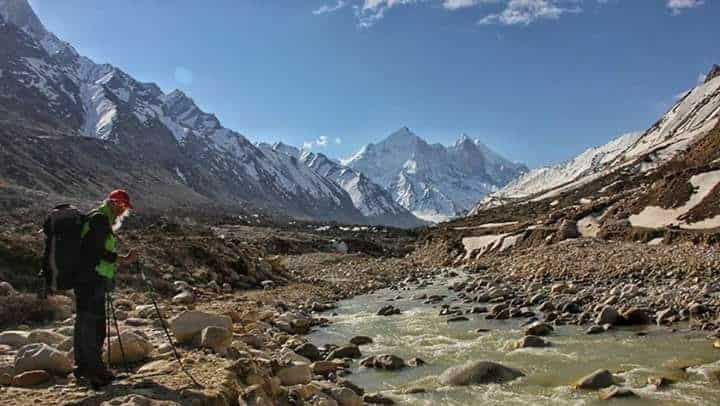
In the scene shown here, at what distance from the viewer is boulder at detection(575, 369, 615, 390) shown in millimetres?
11586

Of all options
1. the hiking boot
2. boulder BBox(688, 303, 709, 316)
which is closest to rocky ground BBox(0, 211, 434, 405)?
the hiking boot

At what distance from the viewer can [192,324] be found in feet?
34.7

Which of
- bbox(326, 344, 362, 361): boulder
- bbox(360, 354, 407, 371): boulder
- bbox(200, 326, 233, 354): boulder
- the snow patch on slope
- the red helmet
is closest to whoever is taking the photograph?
the red helmet

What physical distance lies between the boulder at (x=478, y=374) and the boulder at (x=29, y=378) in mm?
7971

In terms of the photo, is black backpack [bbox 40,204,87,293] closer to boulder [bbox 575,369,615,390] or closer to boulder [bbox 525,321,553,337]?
boulder [bbox 575,369,615,390]

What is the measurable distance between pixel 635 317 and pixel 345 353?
9.05m

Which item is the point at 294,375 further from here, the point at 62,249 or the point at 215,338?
the point at 62,249

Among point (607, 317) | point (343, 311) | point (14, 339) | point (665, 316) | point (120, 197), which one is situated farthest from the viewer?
point (343, 311)

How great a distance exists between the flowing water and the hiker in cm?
602

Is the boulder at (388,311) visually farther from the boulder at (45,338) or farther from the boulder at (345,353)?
the boulder at (45,338)

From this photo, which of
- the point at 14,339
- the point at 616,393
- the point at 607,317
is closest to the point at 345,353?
the point at 616,393

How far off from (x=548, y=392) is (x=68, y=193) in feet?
473

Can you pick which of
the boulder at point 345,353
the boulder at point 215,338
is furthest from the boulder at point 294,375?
the boulder at point 345,353

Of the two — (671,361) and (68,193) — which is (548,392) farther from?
(68,193)
